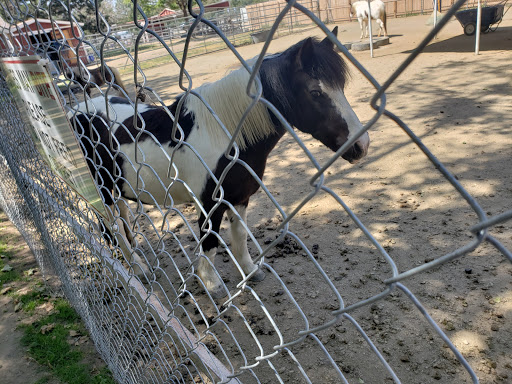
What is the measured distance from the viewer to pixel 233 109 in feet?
7.14

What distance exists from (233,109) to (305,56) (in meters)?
0.50

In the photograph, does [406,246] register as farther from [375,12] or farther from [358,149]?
[375,12]

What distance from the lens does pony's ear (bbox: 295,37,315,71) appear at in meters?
1.85

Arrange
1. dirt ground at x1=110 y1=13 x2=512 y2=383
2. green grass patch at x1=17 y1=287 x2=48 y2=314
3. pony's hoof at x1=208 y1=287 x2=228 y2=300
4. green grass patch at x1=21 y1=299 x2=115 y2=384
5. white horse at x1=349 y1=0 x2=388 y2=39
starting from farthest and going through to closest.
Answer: white horse at x1=349 y1=0 x2=388 y2=39 → green grass patch at x1=17 y1=287 x2=48 y2=314 → pony's hoof at x1=208 y1=287 x2=228 y2=300 → green grass patch at x1=21 y1=299 x2=115 y2=384 → dirt ground at x1=110 y1=13 x2=512 y2=383

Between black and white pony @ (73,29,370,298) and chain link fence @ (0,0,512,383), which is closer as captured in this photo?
chain link fence @ (0,0,512,383)

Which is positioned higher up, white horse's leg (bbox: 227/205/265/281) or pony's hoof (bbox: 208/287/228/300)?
white horse's leg (bbox: 227/205/265/281)

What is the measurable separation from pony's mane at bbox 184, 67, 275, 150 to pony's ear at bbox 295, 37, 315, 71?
0.99 ft

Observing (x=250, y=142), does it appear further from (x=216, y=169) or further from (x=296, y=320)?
(x=296, y=320)

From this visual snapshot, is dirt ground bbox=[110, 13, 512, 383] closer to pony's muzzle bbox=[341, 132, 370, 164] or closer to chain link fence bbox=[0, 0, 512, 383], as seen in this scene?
chain link fence bbox=[0, 0, 512, 383]

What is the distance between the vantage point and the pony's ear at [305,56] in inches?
72.8

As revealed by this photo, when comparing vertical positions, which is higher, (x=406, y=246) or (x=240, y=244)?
(x=240, y=244)

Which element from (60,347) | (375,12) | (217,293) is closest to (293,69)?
(217,293)

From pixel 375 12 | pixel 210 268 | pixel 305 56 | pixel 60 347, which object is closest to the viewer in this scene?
pixel 305 56

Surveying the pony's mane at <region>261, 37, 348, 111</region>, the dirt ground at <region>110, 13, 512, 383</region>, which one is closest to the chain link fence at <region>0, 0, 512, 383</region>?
the dirt ground at <region>110, 13, 512, 383</region>
